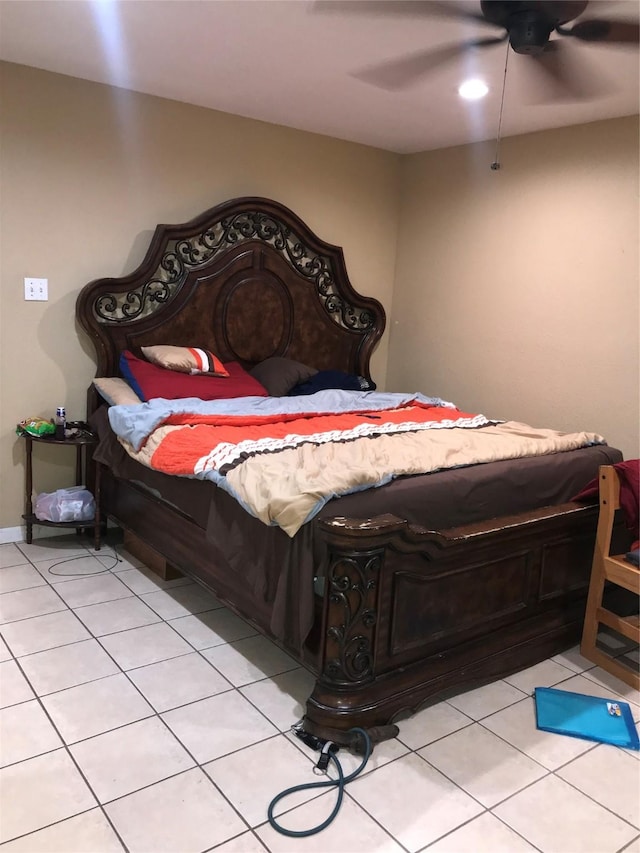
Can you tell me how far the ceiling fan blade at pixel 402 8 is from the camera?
229 centimetres

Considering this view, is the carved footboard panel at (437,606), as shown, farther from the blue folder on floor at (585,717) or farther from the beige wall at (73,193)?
the beige wall at (73,193)

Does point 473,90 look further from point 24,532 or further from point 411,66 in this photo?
point 24,532

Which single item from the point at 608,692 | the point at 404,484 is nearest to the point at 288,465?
the point at 404,484

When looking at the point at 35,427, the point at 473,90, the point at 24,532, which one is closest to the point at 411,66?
the point at 473,90

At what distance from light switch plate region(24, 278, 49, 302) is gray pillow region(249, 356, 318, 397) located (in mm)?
1214

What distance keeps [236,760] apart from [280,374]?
2.34m

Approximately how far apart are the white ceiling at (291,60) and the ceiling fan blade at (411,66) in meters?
0.05

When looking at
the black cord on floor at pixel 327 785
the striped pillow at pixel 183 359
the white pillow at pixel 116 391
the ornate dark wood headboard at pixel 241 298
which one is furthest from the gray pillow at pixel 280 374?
the black cord on floor at pixel 327 785

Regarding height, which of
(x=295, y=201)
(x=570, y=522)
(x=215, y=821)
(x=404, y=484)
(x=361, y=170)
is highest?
(x=361, y=170)

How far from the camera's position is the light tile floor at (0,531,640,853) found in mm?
1687

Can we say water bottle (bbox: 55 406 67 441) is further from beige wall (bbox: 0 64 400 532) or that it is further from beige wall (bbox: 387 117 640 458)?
beige wall (bbox: 387 117 640 458)

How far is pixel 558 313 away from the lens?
12.4ft

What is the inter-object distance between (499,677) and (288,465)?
1095 millimetres

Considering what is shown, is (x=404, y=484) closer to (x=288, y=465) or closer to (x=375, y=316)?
(x=288, y=465)
